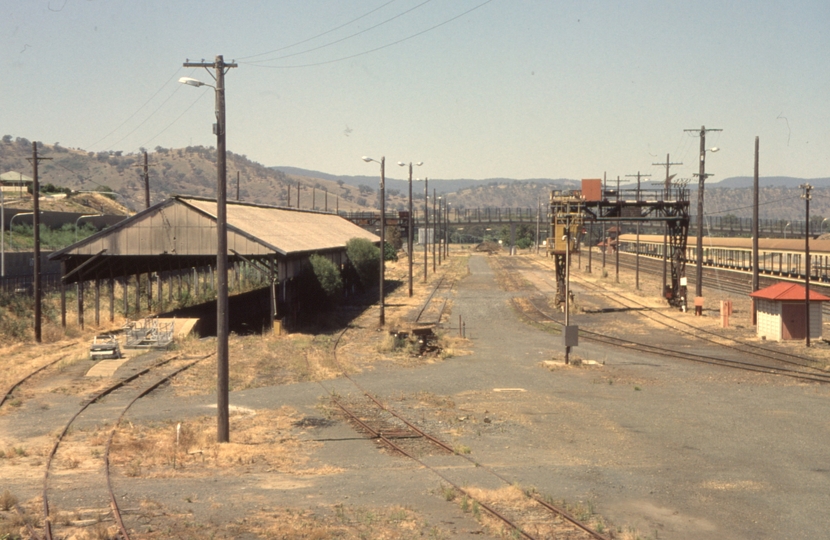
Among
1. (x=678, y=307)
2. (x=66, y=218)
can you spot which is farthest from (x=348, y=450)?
(x=66, y=218)

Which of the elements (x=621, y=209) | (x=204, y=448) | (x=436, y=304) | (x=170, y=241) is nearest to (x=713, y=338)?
(x=621, y=209)

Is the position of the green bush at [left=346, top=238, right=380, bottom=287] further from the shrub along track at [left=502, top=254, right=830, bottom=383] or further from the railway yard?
the railway yard

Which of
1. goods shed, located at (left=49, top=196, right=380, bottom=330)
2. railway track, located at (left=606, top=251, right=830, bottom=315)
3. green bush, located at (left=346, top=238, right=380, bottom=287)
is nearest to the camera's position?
goods shed, located at (left=49, top=196, right=380, bottom=330)

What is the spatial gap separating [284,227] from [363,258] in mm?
12674

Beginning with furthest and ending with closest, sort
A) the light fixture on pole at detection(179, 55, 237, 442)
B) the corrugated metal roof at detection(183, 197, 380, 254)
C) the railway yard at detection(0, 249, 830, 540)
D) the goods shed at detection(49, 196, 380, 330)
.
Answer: the corrugated metal roof at detection(183, 197, 380, 254)
the goods shed at detection(49, 196, 380, 330)
the light fixture on pole at detection(179, 55, 237, 442)
the railway yard at detection(0, 249, 830, 540)

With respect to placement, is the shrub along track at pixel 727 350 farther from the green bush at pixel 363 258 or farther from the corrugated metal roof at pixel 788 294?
the green bush at pixel 363 258

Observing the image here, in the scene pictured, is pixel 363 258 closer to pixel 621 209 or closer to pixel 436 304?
pixel 436 304

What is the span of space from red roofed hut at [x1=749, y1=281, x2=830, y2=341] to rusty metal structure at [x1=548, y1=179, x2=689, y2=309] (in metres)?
12.0

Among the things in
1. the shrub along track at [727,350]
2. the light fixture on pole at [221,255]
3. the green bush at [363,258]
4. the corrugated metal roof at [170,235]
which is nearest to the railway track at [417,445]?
the light fixture on pole at [221,255]

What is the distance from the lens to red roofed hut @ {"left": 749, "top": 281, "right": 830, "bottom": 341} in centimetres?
3631

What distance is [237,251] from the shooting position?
39031 millimetres

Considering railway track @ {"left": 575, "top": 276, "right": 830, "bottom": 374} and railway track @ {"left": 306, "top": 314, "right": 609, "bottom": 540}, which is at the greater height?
railway track @ {"left": 306, "top": 314, "right": 609, "bottom": 540}

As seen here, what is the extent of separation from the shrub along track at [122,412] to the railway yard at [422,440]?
0.08 m

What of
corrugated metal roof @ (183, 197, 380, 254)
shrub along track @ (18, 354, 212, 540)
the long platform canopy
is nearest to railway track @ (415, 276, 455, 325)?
corrugated metal roof @ (183, 197, 380, 254)
